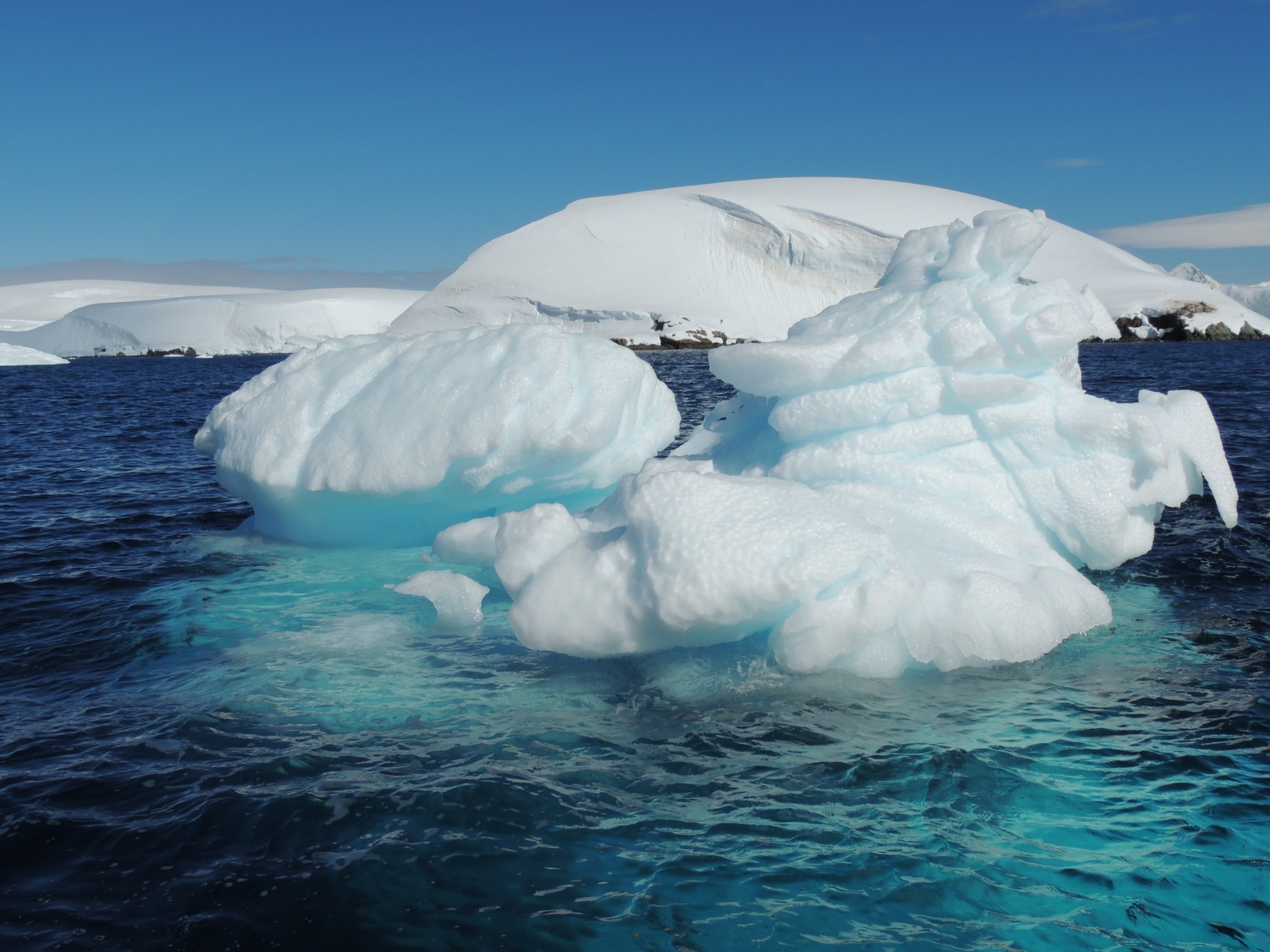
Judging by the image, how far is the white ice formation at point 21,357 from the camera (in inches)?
1753

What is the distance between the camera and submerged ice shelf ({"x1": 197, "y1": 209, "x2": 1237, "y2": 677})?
173 inches

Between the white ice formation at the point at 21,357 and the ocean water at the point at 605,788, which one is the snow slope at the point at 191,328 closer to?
the white ice formation at the point at 21,357

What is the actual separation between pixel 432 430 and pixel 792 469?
8.41 feet

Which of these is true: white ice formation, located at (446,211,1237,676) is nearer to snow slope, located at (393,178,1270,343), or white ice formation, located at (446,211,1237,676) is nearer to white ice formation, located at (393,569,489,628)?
white ice formation, located at (393,569,489,628)

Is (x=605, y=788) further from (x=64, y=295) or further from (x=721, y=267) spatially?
(x=64, y=295)

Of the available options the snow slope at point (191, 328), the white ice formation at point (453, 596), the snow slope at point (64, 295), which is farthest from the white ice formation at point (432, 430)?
the snow slope at point (64, 295)

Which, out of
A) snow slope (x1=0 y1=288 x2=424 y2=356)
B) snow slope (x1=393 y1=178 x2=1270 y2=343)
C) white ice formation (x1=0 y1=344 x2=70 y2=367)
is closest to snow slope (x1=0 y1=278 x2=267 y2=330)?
snow slope (x1=0 y1=288 x2=424 y2=356)

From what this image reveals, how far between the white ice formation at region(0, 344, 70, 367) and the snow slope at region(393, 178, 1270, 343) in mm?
18333

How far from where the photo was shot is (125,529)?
28.1 ft

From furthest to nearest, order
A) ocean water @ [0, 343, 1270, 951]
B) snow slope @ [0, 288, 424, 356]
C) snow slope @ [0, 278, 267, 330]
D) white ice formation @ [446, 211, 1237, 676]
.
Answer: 1. snow slope @ [0, 278, 267, 330]
2. snow slope @ [0, 288, 424, 356]
3. white ice formation @ [446, 211, 1237, 676]
4. ocean water @ [0, 343, 1270, 951]

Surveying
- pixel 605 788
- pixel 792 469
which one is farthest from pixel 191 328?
pixel 605 788

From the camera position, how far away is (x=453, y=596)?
560 cm

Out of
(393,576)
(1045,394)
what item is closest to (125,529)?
(393,576)

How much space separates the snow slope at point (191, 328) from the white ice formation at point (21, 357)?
13220mm
